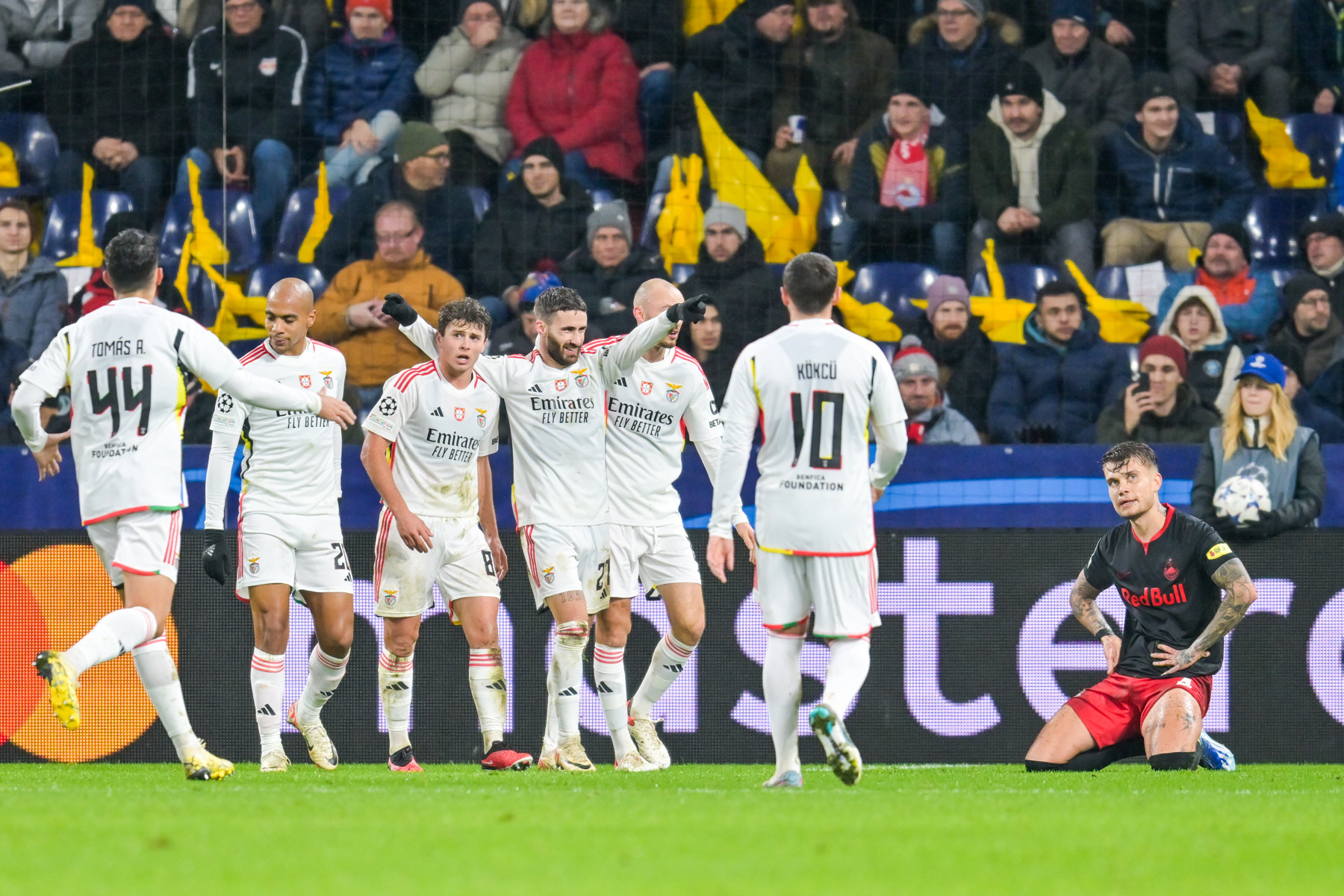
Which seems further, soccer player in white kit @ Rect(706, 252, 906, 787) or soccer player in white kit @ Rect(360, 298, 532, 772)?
soccer player in white kit @ Rect(360, 298, 532, 772)

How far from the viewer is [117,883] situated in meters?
4.00

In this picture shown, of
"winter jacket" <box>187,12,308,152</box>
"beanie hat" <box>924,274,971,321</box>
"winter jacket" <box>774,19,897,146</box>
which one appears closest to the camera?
"beanie hat" <box>924,274,971,321</box>

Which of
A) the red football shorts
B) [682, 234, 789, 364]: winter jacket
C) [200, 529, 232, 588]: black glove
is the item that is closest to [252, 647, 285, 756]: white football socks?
[200, 529, 232, 588]: black glove

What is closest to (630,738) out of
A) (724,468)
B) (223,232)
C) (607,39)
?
(724,468)

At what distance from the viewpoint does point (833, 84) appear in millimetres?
13047

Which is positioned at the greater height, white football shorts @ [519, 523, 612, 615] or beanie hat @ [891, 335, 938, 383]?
beanie hat @ [891, 335, 938, 383]

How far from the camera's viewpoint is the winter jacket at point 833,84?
13.0m

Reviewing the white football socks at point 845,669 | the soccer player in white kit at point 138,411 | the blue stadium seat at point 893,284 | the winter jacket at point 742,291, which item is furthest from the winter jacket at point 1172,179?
the soccer player in white kit at point 138,411

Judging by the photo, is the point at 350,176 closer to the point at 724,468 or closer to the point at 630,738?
the point at 630,738

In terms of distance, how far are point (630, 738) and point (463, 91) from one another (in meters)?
6.51

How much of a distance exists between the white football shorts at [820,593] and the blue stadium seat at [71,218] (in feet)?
25.7

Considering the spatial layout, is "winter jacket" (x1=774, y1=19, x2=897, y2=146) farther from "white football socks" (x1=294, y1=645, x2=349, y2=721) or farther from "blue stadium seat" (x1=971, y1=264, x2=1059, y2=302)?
"white football socks" (x1=294, y1=645, x2=349, y2=721)

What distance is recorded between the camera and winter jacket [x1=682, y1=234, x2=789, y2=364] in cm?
1199

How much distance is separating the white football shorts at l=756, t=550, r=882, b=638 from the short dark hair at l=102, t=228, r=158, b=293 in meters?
2.65
